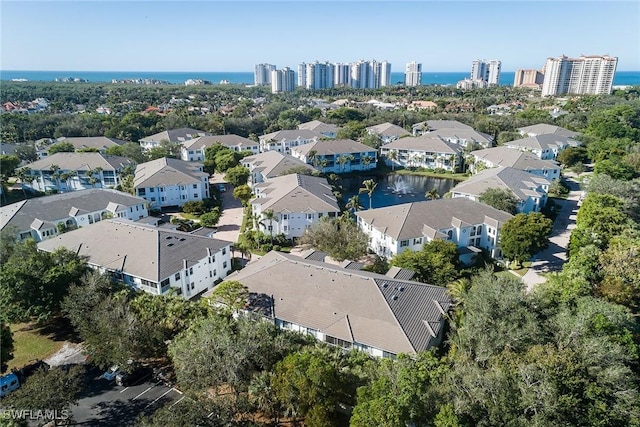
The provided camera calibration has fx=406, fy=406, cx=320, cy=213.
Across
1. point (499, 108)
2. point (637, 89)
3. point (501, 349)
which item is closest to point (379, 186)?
point (501, 349)

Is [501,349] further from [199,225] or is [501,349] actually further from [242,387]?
[199,225]

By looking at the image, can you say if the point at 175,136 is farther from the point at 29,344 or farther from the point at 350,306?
the point at 350,306

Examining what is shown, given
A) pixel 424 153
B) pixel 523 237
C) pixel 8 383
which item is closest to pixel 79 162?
pixel 8 383

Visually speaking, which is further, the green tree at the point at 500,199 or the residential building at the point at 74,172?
the residential building at the point at 74,172

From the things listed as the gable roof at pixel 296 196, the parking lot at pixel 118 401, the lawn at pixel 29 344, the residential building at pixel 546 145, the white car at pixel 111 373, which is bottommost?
the lawn at pixel 29 344

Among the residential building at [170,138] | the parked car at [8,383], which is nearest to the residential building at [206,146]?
the residential building at [170,138]

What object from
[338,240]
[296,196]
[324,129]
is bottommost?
[338,240]

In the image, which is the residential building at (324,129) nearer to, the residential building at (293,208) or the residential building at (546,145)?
the residential building at (546,145)
